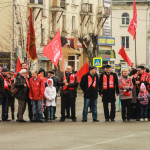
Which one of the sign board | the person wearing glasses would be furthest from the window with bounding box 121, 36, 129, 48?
the person wearing glasses

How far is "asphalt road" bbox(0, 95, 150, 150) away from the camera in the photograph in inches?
508

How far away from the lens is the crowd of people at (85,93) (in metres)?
19.7

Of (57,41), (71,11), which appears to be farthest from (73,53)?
(57,41)

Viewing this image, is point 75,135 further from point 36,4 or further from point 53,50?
point 36,4

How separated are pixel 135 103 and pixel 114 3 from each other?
62642 mm

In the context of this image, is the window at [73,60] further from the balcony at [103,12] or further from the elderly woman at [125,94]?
the elderly woman at [125,94]

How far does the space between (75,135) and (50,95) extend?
5049mm

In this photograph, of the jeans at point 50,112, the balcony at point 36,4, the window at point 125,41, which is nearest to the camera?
the jeans at point 50,112

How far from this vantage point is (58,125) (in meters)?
18.2

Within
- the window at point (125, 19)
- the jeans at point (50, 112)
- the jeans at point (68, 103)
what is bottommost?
the jeans at point (50, 112)

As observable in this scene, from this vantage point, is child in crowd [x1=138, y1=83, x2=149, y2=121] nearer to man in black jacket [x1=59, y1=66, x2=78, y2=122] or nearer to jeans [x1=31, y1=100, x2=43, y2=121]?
man in black jacket [x1=59, y1=66, x2=78, y2=122]

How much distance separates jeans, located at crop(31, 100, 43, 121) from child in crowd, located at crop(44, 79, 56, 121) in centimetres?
37

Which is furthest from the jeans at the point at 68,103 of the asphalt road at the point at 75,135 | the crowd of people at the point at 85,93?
the asphalt road at the point at 75,135

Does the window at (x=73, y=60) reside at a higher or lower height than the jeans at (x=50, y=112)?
higher
